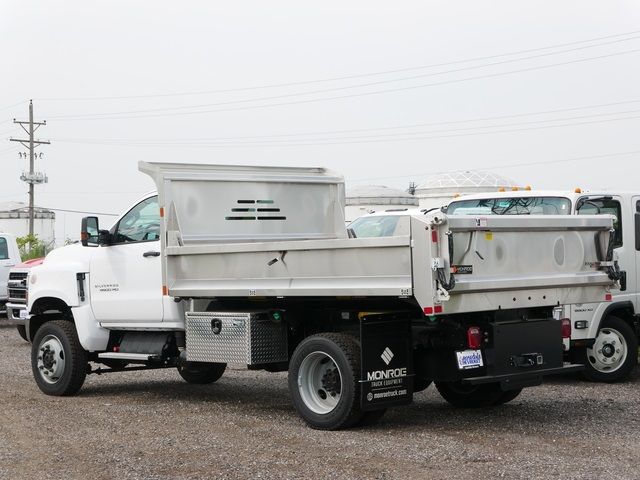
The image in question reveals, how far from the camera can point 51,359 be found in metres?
11.7

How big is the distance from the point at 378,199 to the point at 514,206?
38.3 metres

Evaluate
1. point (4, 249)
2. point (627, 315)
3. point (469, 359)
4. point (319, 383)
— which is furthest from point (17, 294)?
point (469, 359)

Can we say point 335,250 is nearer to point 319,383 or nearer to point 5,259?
point 319,383

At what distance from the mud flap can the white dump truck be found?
1 centimetres

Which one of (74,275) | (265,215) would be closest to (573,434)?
(265,215)

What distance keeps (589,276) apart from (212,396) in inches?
177

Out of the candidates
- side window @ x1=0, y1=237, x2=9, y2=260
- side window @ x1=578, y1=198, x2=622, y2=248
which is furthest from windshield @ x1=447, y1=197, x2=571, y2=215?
side window @ x1=0, y1=237, x2=9, y2=260

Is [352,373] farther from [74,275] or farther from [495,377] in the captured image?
[74,275]

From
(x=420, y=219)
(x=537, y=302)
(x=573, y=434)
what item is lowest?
(x=573, y=434)

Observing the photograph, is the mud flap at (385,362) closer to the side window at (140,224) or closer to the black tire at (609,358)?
the side window at (140,224)

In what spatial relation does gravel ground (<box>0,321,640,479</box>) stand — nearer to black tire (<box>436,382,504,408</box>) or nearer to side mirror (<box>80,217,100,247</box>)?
black tire (<box>436,382,504,408</box>)

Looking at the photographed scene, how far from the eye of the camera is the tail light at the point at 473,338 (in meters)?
8.68

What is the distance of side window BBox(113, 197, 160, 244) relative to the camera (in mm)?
11062

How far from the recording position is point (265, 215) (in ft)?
37.6
